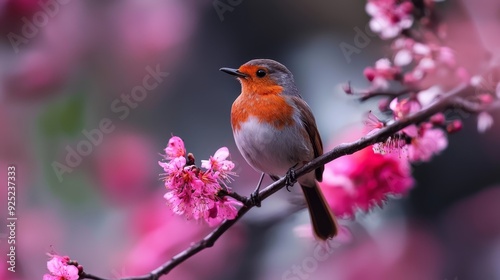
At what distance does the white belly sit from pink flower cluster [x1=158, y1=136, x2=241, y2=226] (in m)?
0.15

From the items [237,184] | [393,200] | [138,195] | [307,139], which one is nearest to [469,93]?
[307,139]

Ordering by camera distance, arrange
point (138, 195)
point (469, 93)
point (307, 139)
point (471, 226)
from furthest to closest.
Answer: point (138, 195)
point (471, 226)
point (307, 139)
point (469, 93)

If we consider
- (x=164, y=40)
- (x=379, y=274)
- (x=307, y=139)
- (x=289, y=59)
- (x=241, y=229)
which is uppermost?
(x=164, y=40)

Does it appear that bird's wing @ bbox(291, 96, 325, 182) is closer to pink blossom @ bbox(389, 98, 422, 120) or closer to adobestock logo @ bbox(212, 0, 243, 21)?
pink blossom @ bbox(389, 98, 422, 120)

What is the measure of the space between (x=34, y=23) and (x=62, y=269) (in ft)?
2.01

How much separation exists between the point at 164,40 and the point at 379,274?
0.56 m

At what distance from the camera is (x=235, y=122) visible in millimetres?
764

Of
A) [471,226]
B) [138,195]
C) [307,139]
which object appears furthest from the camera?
[138,195]

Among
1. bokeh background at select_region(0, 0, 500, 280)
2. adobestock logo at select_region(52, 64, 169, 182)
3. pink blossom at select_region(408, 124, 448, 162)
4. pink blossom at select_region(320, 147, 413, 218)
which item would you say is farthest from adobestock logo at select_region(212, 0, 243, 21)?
pink blossom at select_region(408, 124, 448, 162)

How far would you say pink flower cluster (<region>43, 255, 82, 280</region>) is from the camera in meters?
0.58

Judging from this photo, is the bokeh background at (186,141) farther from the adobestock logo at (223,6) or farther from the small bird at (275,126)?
the small bird at (275,126)

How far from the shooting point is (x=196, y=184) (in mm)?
565

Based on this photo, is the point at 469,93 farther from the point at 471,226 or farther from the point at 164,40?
the point at 164,40

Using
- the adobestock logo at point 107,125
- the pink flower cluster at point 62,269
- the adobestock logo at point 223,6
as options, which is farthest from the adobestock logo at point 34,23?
the pink flower cluster at point 62,269
